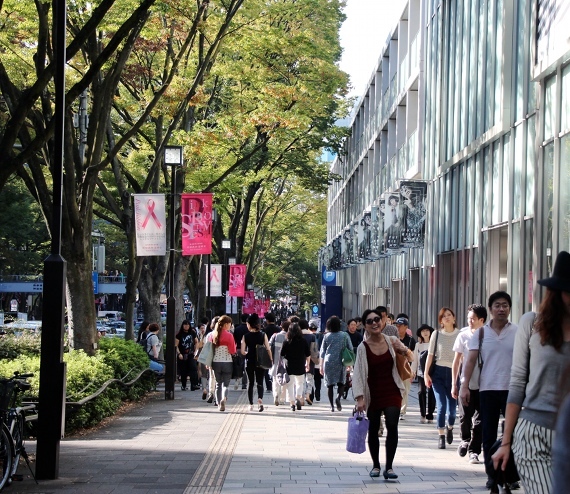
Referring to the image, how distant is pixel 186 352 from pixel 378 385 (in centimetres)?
1422

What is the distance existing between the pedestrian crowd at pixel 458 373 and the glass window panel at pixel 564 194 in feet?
8.30

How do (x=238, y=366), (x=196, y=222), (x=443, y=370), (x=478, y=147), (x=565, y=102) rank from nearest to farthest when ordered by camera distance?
(x=443, y=370) → (x=565, y=102) → (x=478, y=147) → (x=238, y=366) → (x=196, y=222)

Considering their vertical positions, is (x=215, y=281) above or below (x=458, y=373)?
above

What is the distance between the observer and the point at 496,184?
20375mm

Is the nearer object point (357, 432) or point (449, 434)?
point (357, 432)

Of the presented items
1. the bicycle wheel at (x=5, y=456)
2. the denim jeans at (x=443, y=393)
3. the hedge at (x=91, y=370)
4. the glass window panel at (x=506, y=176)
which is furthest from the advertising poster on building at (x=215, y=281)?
the bicycle wheel at (x=5, y=456)

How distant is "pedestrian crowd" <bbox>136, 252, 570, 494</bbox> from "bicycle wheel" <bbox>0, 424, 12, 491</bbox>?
10.2 ft

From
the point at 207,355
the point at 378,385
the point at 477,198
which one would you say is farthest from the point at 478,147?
the point at 378,385

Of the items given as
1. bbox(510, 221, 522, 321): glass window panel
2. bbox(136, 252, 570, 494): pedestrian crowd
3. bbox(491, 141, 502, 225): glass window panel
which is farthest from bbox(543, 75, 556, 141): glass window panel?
bbox(491, 141, 502, 225): glass window panel

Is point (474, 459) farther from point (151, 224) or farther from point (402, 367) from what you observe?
point (151, 224)

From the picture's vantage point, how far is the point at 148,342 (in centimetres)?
2341

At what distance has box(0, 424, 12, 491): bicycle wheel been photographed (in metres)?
8.89

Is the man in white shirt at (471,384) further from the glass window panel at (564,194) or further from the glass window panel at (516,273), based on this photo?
the glass window panel at (516,273)

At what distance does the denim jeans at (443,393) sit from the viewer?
12.4 m
